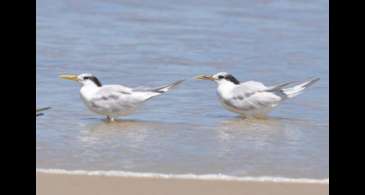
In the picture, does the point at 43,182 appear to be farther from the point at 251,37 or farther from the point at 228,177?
the point at 251,37

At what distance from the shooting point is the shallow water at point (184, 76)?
23.1 feet

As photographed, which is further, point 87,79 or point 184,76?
point 184,76

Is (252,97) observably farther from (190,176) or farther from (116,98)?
(190,176)

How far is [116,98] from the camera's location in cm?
789

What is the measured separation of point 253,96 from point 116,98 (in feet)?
2.57

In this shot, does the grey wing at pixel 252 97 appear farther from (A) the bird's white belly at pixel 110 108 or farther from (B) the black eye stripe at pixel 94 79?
(B) the black eye stripe at pixel 94 79

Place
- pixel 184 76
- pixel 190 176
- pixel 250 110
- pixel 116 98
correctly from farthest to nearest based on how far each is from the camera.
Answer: pixel 184 76 → pixel 250 110 → pixel 116 98 → pixel 190 176

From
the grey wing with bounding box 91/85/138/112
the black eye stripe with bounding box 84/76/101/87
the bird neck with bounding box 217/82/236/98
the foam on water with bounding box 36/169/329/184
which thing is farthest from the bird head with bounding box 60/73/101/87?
the foam on water with bounding box 36/169/329/184

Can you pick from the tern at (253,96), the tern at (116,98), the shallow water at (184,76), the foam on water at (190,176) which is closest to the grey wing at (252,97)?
the tern at (253,96)

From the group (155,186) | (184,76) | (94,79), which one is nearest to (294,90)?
(184,76)

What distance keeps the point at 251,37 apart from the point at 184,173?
3.10m

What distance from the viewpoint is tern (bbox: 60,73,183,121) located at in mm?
7875

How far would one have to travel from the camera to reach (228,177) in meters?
6.61
